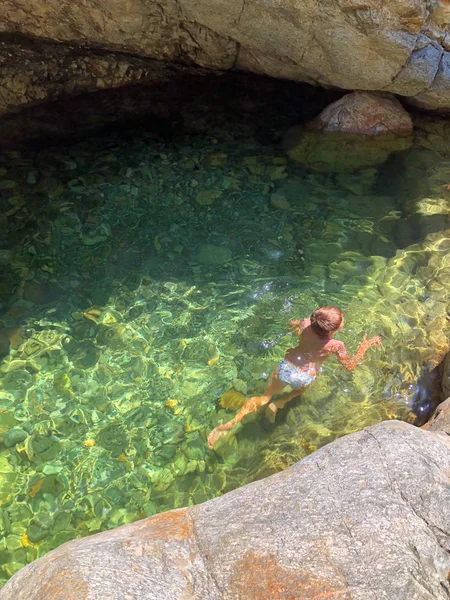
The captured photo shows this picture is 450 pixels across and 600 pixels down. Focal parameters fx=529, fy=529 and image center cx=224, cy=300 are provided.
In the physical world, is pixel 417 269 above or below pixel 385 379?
above

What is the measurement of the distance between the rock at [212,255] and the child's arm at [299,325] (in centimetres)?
119

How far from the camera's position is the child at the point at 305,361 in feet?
16.1

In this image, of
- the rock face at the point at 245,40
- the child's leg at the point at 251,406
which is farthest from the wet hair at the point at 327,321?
the rock face at the point at 245,40

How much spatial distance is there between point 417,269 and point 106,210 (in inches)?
151

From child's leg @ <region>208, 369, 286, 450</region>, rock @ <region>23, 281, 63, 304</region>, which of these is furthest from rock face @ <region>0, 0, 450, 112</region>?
child's leg @ <region>208, 369, 286, 450</region>

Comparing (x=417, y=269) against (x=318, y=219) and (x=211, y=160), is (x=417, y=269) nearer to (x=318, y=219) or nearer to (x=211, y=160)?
(x=318, y=219)

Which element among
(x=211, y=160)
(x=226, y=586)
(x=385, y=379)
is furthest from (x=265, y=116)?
(x=226, y=586)

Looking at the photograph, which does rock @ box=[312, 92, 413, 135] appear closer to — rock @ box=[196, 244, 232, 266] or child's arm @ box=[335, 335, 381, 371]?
rock @ box=[196, 244, 232, 266]

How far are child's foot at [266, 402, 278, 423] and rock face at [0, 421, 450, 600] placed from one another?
1.53 metres

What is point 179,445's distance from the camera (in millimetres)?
4629

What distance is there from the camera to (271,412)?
194 inches

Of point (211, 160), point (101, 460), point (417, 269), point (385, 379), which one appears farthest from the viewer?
point (211, 160)

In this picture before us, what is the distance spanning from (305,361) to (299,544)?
2.34 metres

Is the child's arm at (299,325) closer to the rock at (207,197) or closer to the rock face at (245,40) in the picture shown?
the rock at (207,197)
